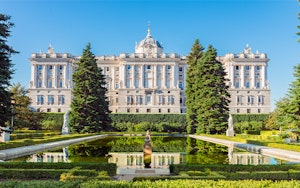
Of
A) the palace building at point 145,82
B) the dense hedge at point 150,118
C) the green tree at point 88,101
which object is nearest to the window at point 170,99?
the palace building at point 145,82

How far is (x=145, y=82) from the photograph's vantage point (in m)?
65.8

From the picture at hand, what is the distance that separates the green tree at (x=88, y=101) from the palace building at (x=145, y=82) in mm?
26665

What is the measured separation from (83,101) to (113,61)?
119 ft

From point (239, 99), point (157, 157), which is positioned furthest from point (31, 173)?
point (239, 99)

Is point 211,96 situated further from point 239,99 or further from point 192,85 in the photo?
point 239,99

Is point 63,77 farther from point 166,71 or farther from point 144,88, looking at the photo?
point 166,71

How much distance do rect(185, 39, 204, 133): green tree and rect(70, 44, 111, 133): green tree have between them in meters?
9.65

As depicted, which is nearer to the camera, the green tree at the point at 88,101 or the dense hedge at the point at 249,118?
the green tree at the point at 88,101

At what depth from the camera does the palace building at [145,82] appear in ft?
209

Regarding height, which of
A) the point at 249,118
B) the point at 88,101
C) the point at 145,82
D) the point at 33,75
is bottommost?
the point at 249,118

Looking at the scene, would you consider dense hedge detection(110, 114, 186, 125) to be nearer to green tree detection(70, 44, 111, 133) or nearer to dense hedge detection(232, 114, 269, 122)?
dense hedge detection(232, 114, 269, 122)

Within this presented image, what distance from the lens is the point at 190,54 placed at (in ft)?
128

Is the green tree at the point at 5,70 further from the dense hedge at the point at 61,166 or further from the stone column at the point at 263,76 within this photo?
the stone column at the point at 263,76

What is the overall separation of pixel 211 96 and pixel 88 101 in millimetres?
12954
